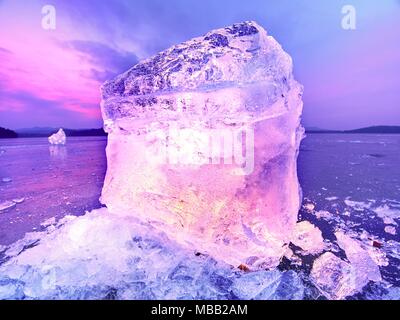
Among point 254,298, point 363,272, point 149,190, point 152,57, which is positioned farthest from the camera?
point 152,57

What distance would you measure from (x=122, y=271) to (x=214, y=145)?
153 centimetres

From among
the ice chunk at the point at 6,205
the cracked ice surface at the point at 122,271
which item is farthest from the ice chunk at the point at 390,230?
the ice chunk at the point at 6,205

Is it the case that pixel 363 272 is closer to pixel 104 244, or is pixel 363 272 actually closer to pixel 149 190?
pixel 149 190

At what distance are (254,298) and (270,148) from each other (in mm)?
1563

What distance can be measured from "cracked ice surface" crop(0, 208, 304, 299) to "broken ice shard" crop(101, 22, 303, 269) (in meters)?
0.24

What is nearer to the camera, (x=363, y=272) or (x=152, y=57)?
(x=363, y=272)

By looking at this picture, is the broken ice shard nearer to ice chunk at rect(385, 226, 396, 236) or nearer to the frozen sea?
the frozen sea

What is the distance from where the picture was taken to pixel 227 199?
9.07 feet

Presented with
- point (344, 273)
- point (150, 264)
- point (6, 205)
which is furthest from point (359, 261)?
point (6, 205)

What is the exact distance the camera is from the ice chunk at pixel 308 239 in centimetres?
288

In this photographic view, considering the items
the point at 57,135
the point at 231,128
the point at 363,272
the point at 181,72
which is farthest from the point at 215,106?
the point at 57,135

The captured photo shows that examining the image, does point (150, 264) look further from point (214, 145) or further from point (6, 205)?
point (6, 205)

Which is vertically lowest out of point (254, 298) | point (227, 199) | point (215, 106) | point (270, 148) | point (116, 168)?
point (254, 298)

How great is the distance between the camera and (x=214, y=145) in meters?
2.83
